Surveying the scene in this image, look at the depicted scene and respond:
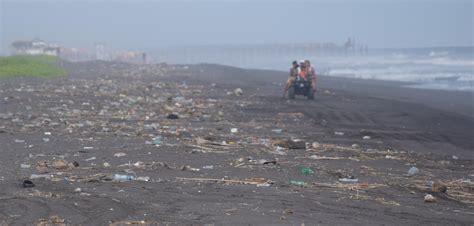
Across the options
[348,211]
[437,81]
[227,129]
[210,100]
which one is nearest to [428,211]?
[348,211]

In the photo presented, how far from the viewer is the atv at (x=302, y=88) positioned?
27.6m

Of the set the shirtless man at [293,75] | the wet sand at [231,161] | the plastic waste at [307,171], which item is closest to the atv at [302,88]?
the shirtless man at [293,75]

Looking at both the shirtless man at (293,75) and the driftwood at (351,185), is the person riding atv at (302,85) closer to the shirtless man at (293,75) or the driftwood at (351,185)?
the shirtless man at (293,75)

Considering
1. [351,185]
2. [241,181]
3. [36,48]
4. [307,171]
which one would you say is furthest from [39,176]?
[36,48]

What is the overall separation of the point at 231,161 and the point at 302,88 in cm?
1534

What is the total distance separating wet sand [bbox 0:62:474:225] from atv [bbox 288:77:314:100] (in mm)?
1699

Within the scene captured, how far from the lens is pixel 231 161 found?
12.5 metres

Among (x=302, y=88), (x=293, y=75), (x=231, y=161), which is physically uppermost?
(x=293, y=75)

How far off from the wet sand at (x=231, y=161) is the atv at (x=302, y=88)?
1.70m

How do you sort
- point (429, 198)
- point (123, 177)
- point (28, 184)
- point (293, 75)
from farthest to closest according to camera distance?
point (293, 75)
point (123, 177)
point (28, 184)
point (429, 198)

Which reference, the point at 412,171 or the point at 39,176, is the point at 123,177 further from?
the point at 412,171

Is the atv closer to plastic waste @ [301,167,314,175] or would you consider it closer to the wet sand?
the wet sand

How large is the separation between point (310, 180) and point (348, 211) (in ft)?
6.92

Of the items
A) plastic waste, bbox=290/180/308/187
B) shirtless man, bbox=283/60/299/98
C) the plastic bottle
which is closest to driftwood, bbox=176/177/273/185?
plastic waste, bbox=290/180/308/187
